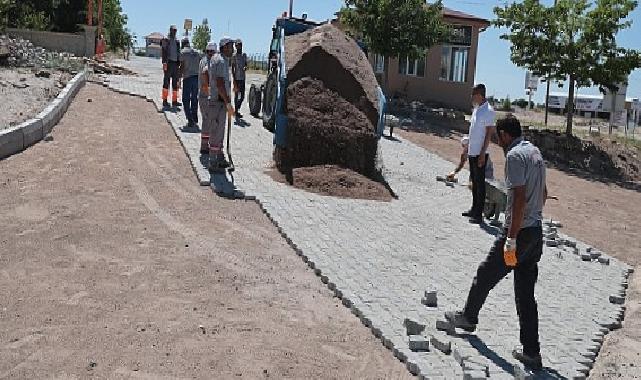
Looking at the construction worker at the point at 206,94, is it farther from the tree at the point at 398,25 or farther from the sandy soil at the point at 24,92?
the tree at the point at 398,25

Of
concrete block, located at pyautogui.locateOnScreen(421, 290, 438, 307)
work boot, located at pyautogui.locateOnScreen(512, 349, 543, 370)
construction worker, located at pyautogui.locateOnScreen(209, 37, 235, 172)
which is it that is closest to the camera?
work boot, located at pyautogui.locateOnScreen(512, 349, 543, 370)

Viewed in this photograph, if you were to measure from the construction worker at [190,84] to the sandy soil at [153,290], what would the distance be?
3882 millimetres

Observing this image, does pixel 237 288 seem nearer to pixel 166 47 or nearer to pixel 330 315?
pixel 330 315

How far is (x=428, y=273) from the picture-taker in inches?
285

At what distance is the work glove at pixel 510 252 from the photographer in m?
5.00

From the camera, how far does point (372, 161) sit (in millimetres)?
11141

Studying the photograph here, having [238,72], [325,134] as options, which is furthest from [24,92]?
[325,134]

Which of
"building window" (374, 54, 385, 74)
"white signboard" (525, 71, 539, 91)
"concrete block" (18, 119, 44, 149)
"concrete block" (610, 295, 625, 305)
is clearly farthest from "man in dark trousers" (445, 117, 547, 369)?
"white signboard" (525, 71, 539, 91)

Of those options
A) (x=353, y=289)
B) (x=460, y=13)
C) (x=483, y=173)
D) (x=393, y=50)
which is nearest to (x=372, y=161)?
(x=483, y=173)

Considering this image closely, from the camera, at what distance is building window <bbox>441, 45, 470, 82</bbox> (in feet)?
96.2

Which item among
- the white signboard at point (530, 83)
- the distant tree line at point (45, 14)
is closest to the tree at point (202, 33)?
the distant tree line at point (45, 14)

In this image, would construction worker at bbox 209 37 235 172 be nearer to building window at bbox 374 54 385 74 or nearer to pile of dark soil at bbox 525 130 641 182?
pile of dark soil at bbox 525 130 641 182

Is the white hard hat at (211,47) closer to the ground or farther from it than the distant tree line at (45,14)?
closer to the ground

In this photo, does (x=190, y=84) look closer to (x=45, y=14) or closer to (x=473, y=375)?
(x=473, y=375)
